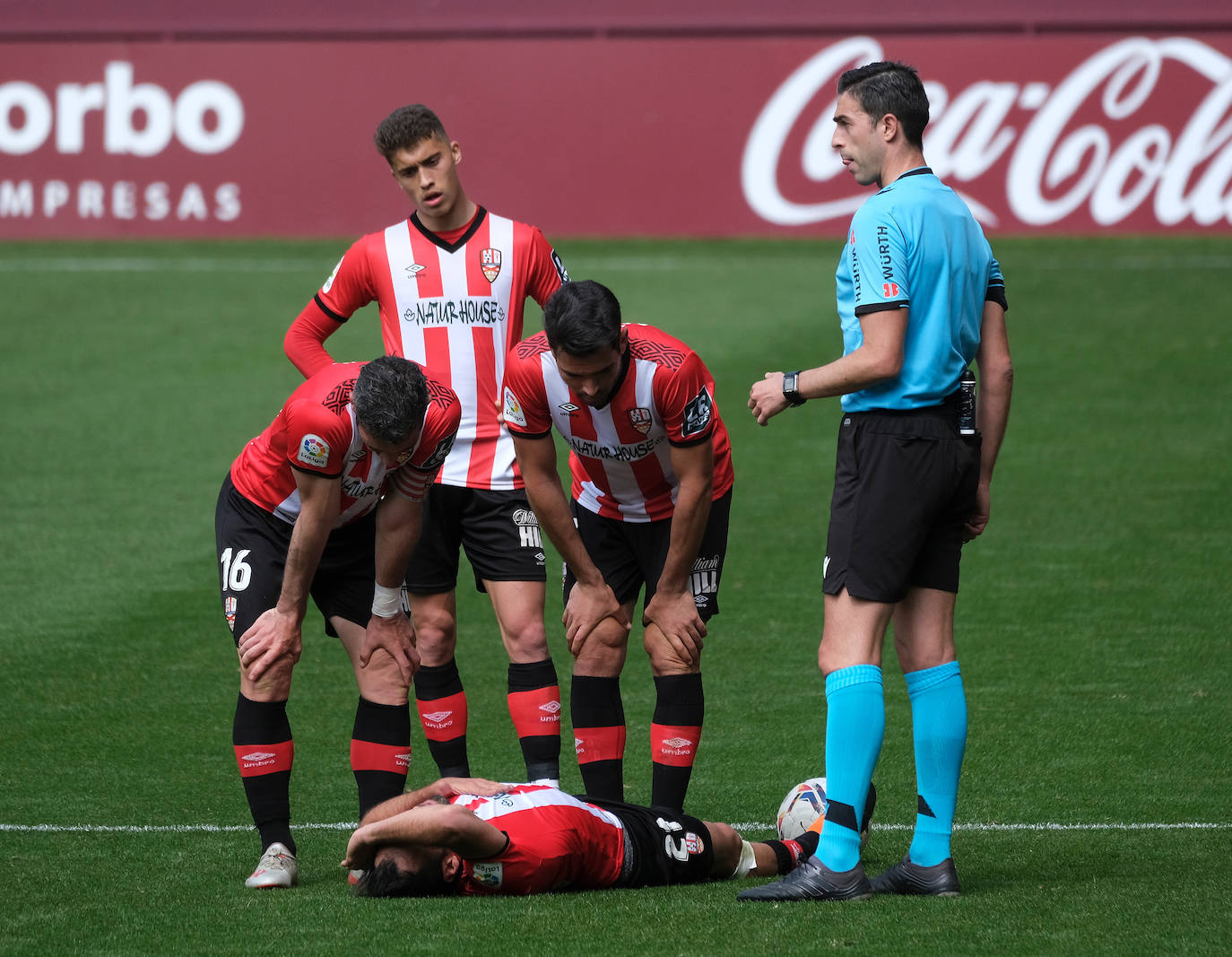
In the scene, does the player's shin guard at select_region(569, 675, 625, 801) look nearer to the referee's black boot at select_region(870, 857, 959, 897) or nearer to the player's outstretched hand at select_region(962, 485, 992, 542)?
the referee's black boot at select_region(870, 857, 959, 897)

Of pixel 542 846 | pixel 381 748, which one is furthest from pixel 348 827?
pixel 542 846

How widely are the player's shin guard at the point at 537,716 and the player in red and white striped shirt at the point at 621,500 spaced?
174 mm

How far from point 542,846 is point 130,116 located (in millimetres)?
16887

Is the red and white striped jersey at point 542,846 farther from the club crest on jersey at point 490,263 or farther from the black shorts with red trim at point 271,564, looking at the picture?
the club crest on jersey at point 490,263

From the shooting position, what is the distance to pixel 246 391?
46.5 feet

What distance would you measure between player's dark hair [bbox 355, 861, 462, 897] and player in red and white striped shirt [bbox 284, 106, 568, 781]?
3.85ft

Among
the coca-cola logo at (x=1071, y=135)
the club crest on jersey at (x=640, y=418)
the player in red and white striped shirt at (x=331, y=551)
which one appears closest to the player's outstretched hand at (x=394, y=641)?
the player in red and white striped shirt at (x=331, y=551)

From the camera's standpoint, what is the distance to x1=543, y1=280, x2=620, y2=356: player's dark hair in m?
4.87

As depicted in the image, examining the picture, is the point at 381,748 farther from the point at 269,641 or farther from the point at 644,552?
the point at 644,552

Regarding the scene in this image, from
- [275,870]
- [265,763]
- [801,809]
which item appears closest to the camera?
[275,870]

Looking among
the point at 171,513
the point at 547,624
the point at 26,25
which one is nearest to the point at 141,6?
the point at 26,25

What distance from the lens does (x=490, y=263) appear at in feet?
20.3

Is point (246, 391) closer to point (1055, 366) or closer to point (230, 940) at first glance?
point (1055, 366)

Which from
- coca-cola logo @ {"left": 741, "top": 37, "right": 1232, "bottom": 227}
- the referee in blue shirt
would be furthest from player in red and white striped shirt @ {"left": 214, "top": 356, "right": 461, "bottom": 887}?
coca-cola logo @ {"left": 741, "top": 37, "right": 1232, "bottom": 227}
